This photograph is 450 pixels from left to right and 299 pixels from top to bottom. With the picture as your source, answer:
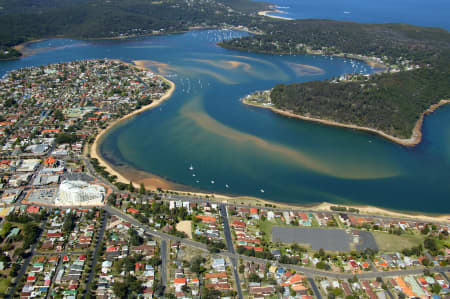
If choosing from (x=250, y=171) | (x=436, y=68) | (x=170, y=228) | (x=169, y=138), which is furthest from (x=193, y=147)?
(x=436, y=68)

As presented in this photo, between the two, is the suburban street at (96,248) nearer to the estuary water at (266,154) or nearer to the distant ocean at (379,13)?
the estuary water at (266,154)

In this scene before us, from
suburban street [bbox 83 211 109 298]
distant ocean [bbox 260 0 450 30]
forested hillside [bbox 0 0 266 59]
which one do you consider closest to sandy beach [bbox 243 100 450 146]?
suburban street [bbox 83 211 109 298]

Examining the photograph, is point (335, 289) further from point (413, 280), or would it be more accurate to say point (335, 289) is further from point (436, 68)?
point (436, 68)

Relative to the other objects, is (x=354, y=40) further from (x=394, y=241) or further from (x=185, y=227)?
(x=185, y=227)

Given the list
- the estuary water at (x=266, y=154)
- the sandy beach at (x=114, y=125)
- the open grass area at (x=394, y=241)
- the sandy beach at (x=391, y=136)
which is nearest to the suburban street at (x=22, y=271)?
the sandy beach at (x=114, y=125)

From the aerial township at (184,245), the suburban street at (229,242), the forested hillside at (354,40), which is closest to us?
the aerial township at (184,245)

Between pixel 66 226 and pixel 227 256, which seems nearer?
pixel 227 256
